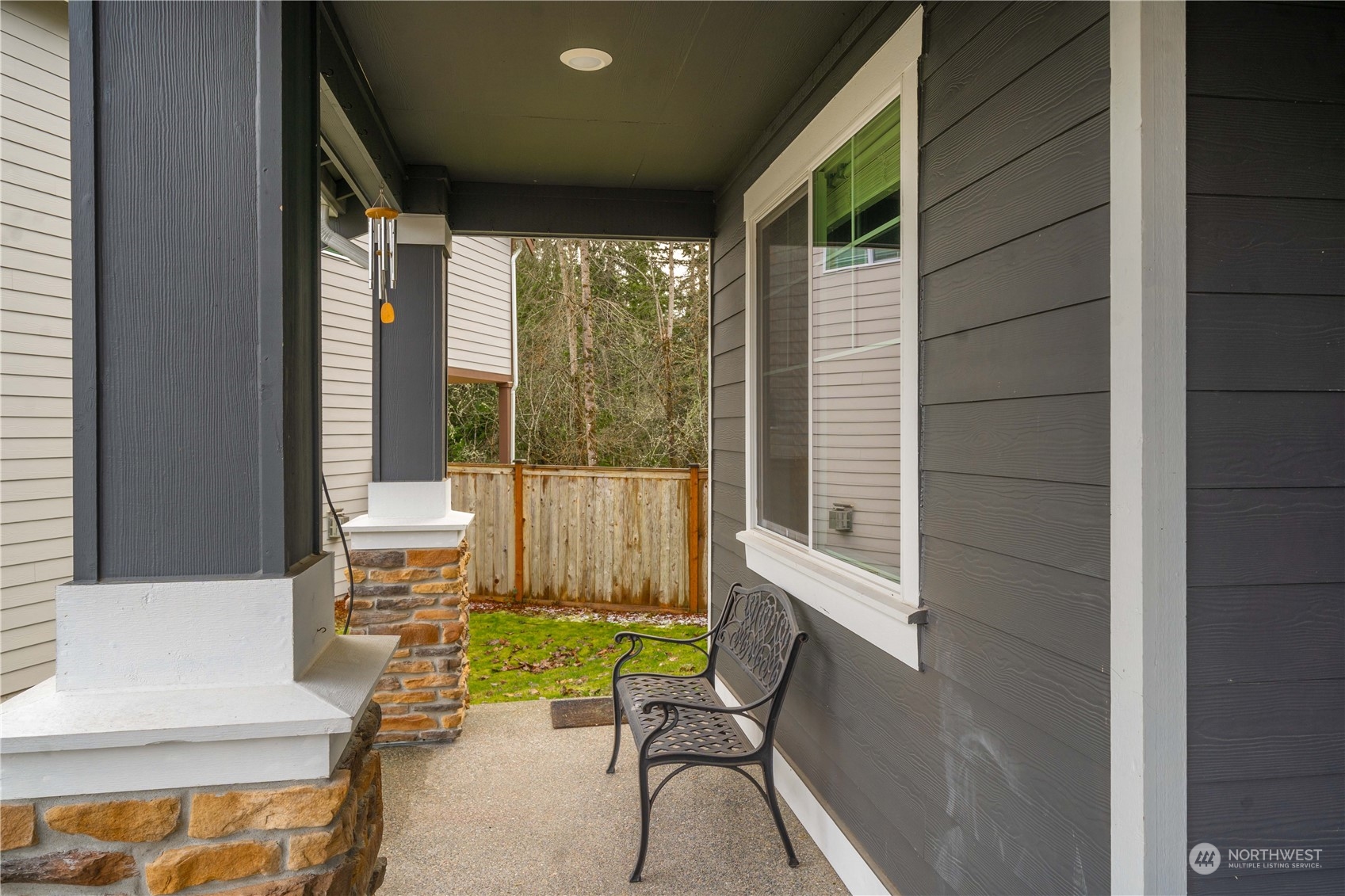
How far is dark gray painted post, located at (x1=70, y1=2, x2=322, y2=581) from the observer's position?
51.6 inches

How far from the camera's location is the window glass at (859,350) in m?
2.16

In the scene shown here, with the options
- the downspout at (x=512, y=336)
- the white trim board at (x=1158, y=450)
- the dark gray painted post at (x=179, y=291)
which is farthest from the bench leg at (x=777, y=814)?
the downspout at (x=512, y=336)

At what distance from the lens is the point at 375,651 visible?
5.29ft

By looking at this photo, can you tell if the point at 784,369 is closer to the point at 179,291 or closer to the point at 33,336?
the point at 179,291

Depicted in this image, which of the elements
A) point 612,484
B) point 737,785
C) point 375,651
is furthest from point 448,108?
point 612,484

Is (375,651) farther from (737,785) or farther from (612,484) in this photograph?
(612,484)

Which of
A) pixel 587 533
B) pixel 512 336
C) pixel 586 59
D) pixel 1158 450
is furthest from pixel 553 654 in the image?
pixel 1158 450

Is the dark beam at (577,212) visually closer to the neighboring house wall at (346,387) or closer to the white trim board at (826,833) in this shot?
the neighboring house wall at (346,387)

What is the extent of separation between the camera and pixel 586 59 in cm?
256

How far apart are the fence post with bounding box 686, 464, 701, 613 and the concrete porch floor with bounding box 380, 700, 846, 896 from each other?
115 inches

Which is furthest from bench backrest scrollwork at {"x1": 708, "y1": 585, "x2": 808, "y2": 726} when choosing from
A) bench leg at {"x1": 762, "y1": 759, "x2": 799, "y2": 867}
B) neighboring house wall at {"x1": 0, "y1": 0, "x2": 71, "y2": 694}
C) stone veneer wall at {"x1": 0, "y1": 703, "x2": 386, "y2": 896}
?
neighboring house wall at {"x1": 0, "y1": 0, "x2": 71, "y2": 694}

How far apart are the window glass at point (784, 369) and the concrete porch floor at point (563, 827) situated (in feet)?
3.47

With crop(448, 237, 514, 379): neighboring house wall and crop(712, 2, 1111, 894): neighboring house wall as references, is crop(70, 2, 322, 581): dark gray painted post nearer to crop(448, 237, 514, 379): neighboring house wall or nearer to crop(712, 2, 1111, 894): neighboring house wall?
crop(712, 2, 1111, 894): neighboring house wall

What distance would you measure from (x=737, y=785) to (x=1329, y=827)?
2.16 meters
